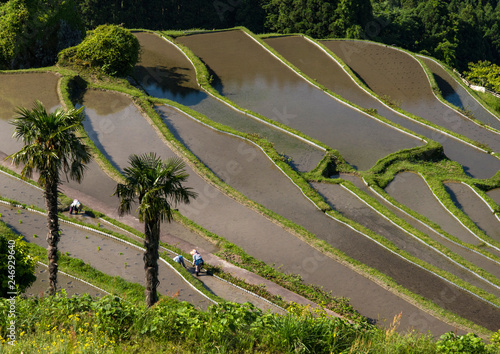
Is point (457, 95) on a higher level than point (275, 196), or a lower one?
higher

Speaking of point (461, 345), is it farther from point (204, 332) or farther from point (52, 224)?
point (52, 224)

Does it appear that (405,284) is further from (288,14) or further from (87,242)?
(288,14)

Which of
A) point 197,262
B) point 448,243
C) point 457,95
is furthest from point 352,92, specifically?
point 197,262

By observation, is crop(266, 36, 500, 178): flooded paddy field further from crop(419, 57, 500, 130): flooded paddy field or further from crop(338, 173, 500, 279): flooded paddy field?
crop(338, 173, 500, 279): flooded paddy field

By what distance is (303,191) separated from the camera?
29578 mm

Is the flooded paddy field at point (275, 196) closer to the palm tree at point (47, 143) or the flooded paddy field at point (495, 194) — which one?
the flooded paddy field at point (495, 194)

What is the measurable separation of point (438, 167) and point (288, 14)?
36.2 metres


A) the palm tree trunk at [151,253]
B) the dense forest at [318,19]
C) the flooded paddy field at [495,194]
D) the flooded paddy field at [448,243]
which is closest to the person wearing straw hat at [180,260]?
the palm tree trunk at [151,253]

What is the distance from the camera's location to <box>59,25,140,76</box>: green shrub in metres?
43.3

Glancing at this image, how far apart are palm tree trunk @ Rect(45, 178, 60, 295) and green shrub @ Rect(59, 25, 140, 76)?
89.1 ft

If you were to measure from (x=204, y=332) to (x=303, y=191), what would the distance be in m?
16.7

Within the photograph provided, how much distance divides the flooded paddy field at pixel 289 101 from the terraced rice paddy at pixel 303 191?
16 cm

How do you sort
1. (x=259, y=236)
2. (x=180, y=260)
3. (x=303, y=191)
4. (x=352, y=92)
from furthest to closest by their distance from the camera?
(x=352, y=92) < (x=303, y=191) < (x=259, y=236) < (x=180, y=260)

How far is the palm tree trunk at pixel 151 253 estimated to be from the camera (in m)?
16.8
